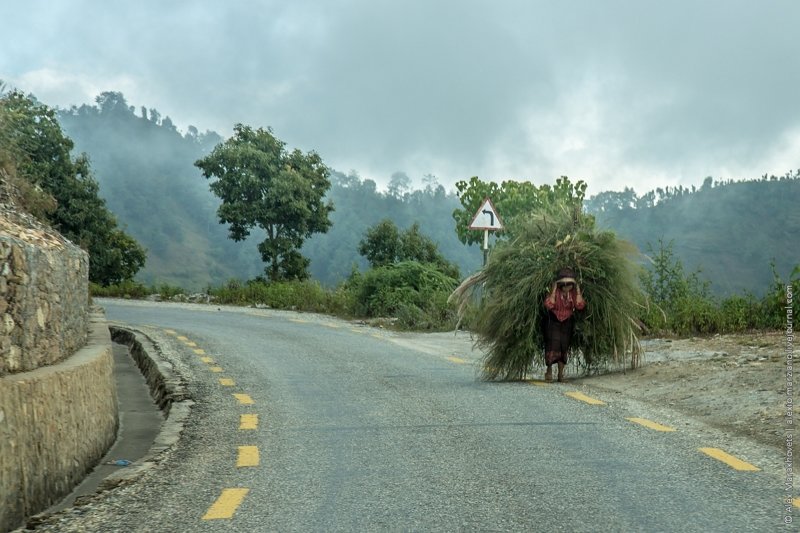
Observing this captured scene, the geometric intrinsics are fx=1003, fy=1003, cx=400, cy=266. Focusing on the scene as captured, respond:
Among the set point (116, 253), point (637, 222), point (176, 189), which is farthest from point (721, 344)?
point (176, 189)

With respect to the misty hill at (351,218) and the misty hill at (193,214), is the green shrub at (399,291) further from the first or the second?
the misty hill at (193,214)

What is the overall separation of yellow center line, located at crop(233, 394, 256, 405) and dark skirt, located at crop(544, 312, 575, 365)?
3.68m

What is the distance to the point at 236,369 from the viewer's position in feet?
46.3

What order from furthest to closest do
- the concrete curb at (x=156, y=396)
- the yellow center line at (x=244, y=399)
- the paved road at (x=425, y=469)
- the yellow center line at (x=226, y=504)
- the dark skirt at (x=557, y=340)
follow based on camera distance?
the dark skirt at (x=557, y=340)
the yellow center line at (x=244, y=399)
the concrete curb at (x=156, y=396)
the yellow center line at (x=226, y=504)
the paved road at (x=425, y=469)

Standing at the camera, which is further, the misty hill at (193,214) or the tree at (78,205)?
the misty hill at (193,214)

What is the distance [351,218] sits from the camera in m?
164

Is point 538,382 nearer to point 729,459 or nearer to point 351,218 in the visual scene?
point 729,459

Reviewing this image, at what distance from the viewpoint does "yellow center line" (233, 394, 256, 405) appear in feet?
35.0

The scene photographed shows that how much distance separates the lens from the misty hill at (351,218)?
120438 millimetres

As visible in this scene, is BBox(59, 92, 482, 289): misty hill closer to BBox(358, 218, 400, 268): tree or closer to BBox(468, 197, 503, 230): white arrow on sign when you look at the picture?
BBox(358, 218, 400, 268): tree

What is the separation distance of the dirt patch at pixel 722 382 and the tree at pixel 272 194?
37382mm

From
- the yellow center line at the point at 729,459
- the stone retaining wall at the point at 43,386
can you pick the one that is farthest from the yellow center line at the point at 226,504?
the yellow center line at the point at 729,459

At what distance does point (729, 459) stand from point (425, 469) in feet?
7.21

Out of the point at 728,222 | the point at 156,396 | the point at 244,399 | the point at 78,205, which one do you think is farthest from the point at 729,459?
the point at 728,222
